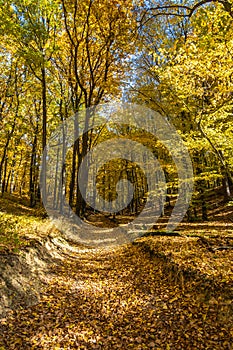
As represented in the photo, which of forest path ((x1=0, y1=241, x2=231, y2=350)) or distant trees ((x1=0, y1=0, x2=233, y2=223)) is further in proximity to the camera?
distant trees ((x1=0, y1=0, x2=233, y2=223))

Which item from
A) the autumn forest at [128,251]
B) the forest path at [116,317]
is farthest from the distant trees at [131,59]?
the forest path at [116,317]

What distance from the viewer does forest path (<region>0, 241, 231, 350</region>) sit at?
435cm

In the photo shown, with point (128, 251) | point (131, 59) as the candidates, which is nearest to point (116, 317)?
point (128, 251)

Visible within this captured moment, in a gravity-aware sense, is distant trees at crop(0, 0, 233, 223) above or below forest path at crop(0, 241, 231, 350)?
above

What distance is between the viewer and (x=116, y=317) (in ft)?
17.5

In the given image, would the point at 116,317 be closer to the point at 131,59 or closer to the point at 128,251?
the point at 128,251

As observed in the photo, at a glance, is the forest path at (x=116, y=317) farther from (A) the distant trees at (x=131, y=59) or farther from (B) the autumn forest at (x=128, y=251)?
(A) the distant trees at (x=131, y=59)

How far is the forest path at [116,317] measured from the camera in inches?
171

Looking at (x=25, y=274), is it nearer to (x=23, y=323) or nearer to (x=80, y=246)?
(x=23, y=323)

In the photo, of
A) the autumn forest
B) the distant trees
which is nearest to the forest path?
the autumn forest

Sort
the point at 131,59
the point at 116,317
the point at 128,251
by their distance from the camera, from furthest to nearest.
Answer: the point at 131,59
the point at 128,251
the point at 116,317

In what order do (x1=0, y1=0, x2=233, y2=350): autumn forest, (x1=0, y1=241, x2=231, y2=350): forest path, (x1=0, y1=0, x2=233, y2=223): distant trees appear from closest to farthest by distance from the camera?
(x1=0, y1=241, x2=231, y2=350): forest path, (x1=0, y1=0, x2=233, y2=350): autumn forest, (x1=0, y1=0, x2=233, y2=223): distant trees

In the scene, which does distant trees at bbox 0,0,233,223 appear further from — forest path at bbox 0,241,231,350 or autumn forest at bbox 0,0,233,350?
forest path at bbox 0,241,231,350

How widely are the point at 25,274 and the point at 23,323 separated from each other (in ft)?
5.21
